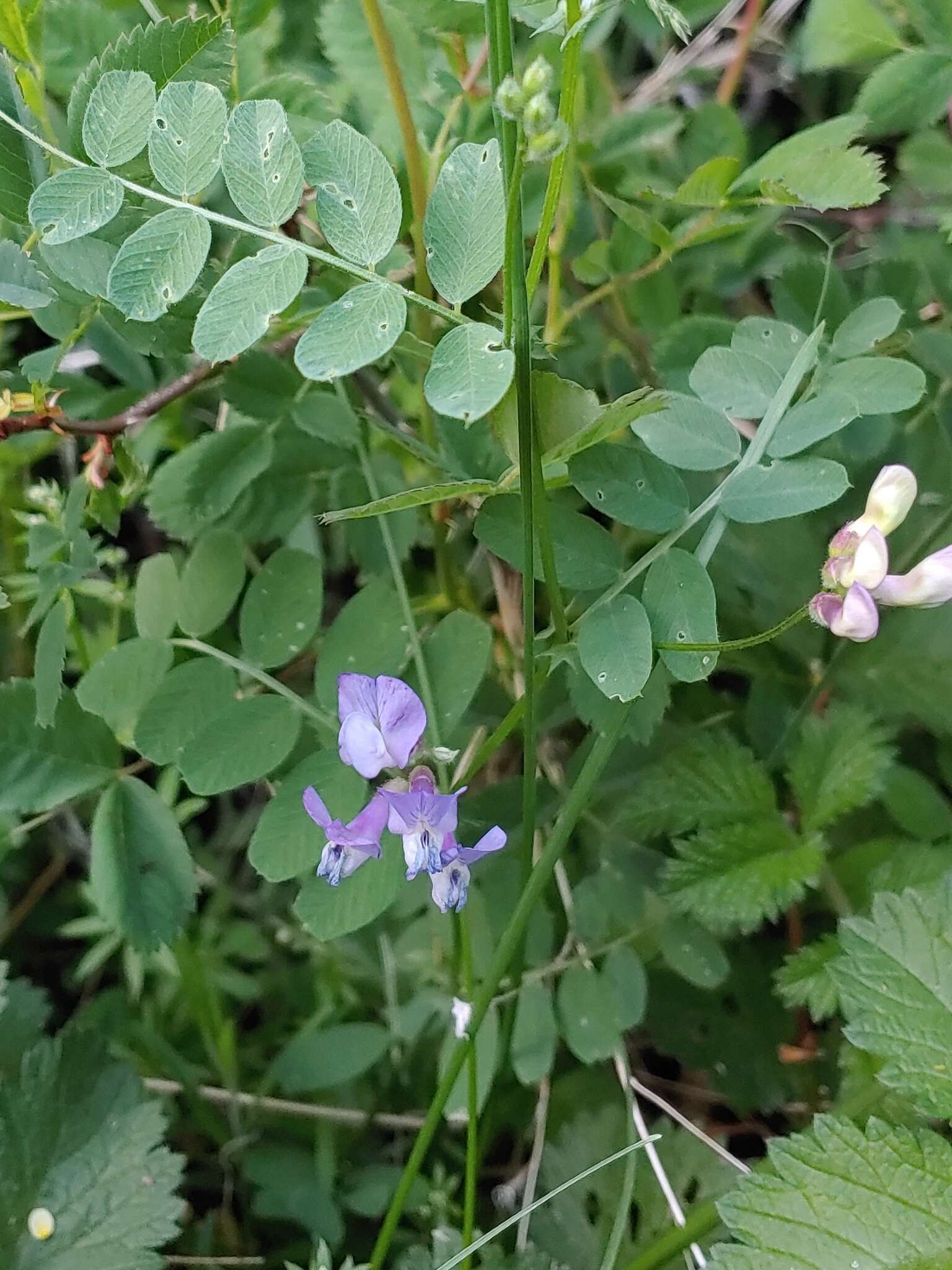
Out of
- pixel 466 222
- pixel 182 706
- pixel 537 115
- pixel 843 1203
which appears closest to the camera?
pixel 537 115

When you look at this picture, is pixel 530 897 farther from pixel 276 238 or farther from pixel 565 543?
pixel 276 238

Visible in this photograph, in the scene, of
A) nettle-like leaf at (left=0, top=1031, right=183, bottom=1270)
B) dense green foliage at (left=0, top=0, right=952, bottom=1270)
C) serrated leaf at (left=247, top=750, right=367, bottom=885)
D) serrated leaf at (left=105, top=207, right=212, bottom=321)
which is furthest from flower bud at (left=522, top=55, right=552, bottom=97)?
nettle-like leaf at (left=0, top=1031, right=183, bottom=1270)

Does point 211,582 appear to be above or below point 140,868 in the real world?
above

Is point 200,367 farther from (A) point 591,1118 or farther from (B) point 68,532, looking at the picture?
(A) point 591,1118

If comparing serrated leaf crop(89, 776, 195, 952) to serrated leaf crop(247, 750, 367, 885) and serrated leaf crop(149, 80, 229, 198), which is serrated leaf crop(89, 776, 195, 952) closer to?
serrated leaf crop(247, 750, 367, 885)

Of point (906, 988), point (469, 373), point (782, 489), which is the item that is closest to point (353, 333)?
point (469, 373)

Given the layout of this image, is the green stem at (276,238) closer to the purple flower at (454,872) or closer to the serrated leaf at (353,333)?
the serrated leaf at (353,333)
